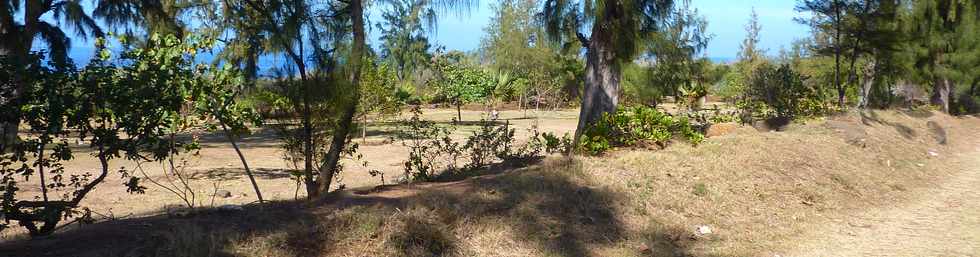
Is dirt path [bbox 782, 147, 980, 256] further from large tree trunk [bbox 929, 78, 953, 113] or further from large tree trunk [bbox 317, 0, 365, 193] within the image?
large tree trunk [bbox 929, 78, 953, 113]

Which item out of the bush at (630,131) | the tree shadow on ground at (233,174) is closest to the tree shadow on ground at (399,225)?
the bush at (630,131)

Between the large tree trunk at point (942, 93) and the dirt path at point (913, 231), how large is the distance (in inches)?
622

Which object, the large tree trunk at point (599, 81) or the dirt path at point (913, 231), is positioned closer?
the dirt path at point (913, 231)

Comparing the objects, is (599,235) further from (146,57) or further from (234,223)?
(146,57)

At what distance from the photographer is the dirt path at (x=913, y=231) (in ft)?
21.9

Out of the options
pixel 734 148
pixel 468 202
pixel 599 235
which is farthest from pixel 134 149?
pixel 734 148

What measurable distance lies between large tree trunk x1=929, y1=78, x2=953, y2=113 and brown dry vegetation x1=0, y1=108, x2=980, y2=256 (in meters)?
14.9

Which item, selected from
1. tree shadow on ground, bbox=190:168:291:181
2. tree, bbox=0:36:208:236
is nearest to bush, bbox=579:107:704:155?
tree, bbox=0:36:208:236

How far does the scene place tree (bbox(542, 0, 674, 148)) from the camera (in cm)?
1007

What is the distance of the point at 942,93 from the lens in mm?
24094

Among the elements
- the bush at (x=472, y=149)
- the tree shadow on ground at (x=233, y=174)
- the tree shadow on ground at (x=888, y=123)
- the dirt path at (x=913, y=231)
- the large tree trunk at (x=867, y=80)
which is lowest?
the dirt path at (x=913, y=231)

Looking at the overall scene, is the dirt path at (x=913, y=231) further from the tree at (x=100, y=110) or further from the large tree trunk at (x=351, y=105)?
the tree at (x=100, y=110)

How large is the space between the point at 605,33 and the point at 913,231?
435 cm

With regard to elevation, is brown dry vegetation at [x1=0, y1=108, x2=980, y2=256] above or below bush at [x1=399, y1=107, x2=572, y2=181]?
below
